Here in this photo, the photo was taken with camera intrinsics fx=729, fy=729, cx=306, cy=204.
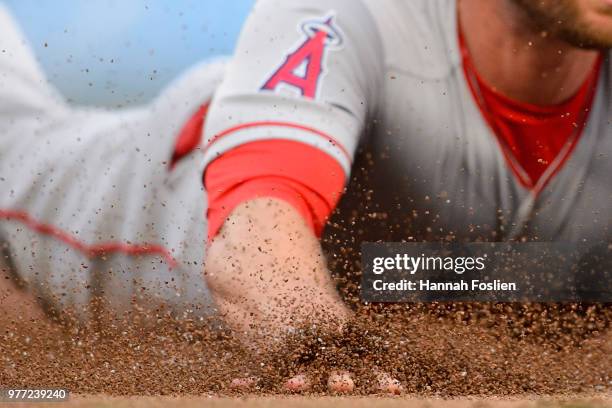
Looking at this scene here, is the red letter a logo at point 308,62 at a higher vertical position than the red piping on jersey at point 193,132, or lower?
higher

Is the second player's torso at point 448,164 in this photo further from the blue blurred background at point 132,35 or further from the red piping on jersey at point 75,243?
the red piping on jersey at point 75,243

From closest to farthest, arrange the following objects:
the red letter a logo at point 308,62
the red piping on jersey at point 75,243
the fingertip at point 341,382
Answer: the red letter a logo at point 308,62, the red piping on jersey at point 75,243, the fingertip at point 341,382

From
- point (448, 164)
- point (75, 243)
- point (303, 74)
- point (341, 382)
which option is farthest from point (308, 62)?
point (341, 382)

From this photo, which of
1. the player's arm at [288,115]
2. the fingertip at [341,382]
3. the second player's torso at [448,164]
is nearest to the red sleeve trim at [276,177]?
the player's arm at [288,115]

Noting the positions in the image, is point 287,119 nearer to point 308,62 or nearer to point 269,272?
point 308,62

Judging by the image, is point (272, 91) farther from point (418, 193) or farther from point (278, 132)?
point (418, 193)

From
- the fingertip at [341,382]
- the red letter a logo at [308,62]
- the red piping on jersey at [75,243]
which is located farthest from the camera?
the fingertip at [341,382]

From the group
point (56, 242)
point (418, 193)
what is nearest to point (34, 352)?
point (56, 242)
